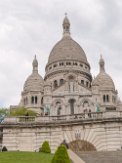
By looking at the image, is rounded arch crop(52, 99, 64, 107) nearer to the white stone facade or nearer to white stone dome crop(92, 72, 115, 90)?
the white stone facade

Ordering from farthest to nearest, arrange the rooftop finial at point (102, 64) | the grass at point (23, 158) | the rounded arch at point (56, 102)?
the rooftop finial at point (102, 64)
the rounded arch at point (56, 102)
the grass at point (23, 158)

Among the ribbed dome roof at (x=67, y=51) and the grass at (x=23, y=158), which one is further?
the ribbed dome roof at (x=67, y=51)

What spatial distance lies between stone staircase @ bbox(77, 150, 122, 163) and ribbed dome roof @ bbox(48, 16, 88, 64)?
3153 inches

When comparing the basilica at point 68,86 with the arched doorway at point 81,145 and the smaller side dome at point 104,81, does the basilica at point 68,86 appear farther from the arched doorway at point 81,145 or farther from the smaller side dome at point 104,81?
the arched doorway at point 81,145

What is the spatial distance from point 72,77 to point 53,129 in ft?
209

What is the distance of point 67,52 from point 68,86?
17323 mm

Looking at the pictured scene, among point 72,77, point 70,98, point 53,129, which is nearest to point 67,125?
point 53,129

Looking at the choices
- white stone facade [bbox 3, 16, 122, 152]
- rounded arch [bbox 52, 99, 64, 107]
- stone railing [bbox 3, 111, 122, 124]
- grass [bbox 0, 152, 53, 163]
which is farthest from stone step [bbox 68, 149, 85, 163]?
rounded arch [bbox 52, 99, 64, 107]

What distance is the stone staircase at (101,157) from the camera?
2367cm

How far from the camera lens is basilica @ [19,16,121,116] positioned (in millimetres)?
89062

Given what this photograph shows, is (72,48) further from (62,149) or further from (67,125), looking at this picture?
(62,149)

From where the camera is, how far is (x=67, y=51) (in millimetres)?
106812

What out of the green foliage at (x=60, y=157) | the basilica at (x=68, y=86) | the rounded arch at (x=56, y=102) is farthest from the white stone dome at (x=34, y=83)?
the green foliage at (x=60, y=157)

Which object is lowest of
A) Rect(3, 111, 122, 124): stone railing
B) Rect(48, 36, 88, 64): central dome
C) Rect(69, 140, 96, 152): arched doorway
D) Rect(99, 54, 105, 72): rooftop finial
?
Rect(69, 140, 96, 152): arched doorway
